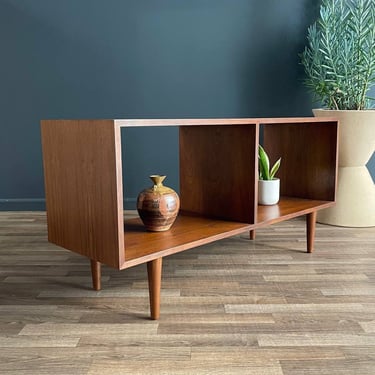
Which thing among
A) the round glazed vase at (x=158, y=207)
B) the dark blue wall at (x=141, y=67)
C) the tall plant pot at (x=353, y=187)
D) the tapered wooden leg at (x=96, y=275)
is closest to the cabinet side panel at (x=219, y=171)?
the round glazed vase at (x=158, y=207)

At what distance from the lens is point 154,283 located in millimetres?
915

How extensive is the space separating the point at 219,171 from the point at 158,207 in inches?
9.5

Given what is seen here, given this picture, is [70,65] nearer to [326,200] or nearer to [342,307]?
[326,200]

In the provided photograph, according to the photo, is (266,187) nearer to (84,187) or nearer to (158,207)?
(158,207)

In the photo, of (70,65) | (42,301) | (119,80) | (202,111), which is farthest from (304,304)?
(70,65)

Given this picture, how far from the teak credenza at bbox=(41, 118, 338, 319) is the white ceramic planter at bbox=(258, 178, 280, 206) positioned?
0.03 m

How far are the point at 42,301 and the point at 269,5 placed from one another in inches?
60.0

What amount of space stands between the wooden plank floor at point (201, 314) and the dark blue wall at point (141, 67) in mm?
673

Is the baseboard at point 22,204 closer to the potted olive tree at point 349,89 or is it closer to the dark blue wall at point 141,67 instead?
the dark blue wall at point 141,67

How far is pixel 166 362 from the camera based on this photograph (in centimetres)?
79

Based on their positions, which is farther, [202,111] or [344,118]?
[202,111]

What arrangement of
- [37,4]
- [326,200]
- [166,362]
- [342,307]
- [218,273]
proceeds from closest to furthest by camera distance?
1. [166,362]
2. [342,307]
3. [218,273]
4. [326,200]
5. [37,4]

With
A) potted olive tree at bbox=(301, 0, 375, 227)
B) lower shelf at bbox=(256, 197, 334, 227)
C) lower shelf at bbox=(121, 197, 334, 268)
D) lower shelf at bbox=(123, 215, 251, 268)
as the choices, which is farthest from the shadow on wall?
lower shelf at bbox=(123, 215, 251, 268)

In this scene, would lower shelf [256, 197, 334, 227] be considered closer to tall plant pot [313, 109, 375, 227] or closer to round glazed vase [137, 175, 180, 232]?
round glazed vase [137, 175, 180, 232]
